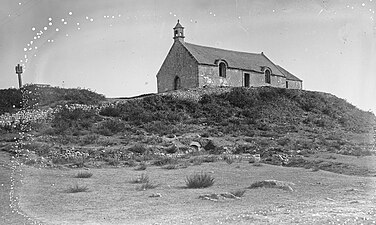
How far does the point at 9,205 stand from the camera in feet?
15.9

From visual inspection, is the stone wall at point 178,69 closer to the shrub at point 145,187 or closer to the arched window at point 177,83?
the arched window at point 177,83

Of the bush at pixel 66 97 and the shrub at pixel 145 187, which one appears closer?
the shrub at pixel 145 187

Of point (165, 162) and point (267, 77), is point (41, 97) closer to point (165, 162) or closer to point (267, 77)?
point (165, 162)

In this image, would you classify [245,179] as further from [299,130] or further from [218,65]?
[218,65]

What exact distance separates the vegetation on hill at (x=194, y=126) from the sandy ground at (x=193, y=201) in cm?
203

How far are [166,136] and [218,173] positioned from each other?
701cm

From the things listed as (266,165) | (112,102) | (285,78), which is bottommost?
(266,165)

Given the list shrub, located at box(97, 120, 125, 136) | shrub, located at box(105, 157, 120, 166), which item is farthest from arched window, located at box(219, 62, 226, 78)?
shrub, located at box(105, 157, 120, 166)

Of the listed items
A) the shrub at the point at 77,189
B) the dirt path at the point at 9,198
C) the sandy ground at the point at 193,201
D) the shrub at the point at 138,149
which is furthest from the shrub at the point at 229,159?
the dirt path at the point at 9,198

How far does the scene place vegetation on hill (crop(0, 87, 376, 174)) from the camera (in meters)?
11.4

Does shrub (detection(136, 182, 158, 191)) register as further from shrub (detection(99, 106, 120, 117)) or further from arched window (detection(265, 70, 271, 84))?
arched window (detection(265, 70, 271, 84))

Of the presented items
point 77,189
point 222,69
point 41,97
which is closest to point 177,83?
point 222,69

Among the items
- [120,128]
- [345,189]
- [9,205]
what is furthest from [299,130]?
[9,205]

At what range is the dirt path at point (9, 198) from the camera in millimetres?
4203
